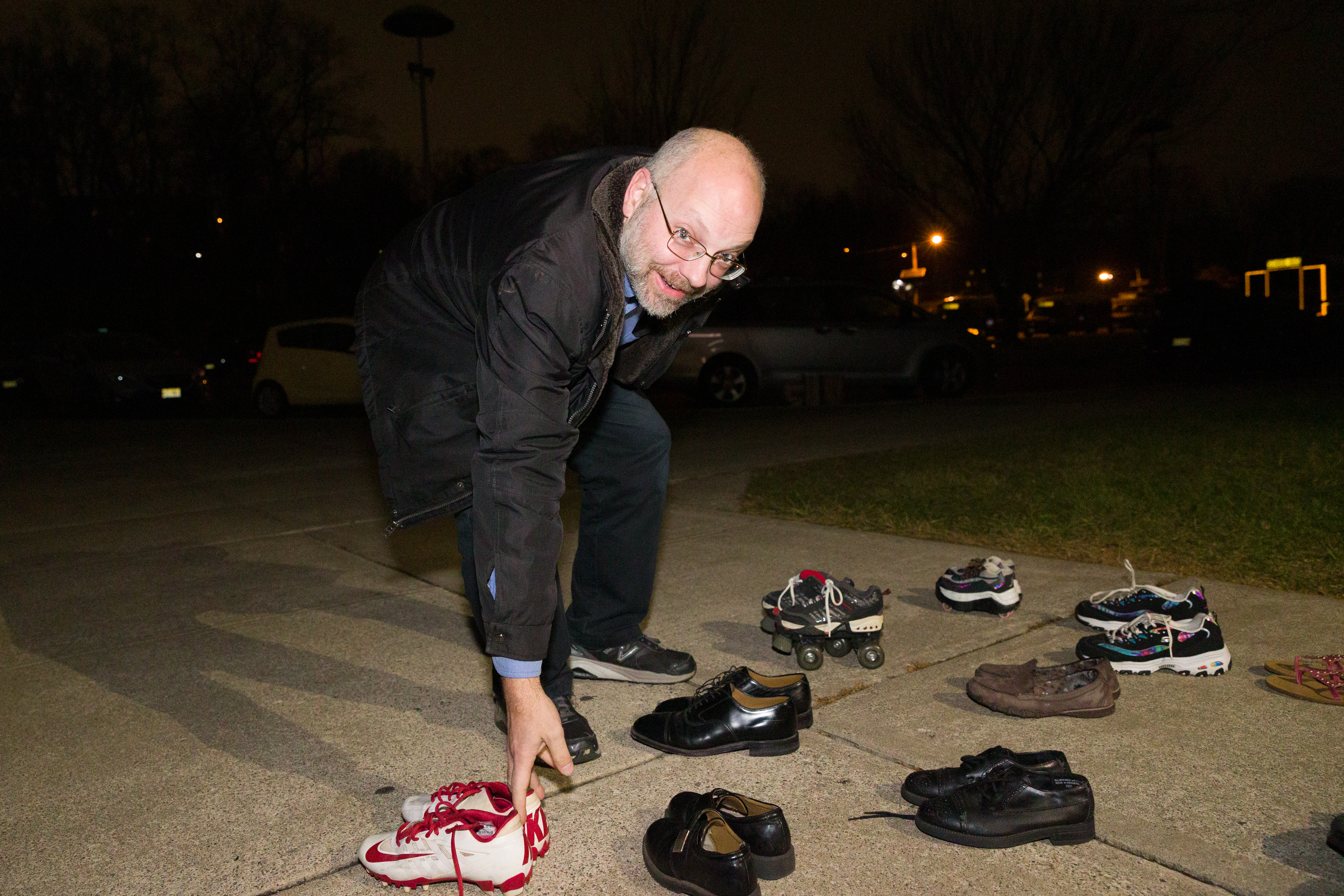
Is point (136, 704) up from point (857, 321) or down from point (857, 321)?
down

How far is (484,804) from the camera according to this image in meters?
2.16

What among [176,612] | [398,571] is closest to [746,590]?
[398,571]

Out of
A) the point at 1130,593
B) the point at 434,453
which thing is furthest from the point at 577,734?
the point at 1130,593

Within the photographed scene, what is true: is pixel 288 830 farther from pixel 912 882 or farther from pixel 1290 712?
pixel 1290 712

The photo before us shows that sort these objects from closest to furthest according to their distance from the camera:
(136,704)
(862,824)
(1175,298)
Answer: (862,824) < (136,704) < (1175,298)

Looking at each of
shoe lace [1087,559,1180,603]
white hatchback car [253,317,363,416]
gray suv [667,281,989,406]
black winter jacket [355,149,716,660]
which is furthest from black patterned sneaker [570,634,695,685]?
white hatchback car [253,317,363,416]

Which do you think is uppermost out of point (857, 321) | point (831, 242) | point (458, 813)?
point (831, 242)

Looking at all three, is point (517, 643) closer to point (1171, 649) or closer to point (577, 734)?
point (577, 734)

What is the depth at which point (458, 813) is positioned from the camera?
215 cm

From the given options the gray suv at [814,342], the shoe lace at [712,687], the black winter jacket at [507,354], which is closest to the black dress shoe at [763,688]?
the shoe lace at [712,687]

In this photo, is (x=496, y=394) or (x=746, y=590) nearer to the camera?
(x=496, y=394)

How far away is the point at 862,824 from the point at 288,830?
1.37 m

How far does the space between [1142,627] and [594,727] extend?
1.77 m

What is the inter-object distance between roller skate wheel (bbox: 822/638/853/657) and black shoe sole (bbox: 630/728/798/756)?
696 mm
